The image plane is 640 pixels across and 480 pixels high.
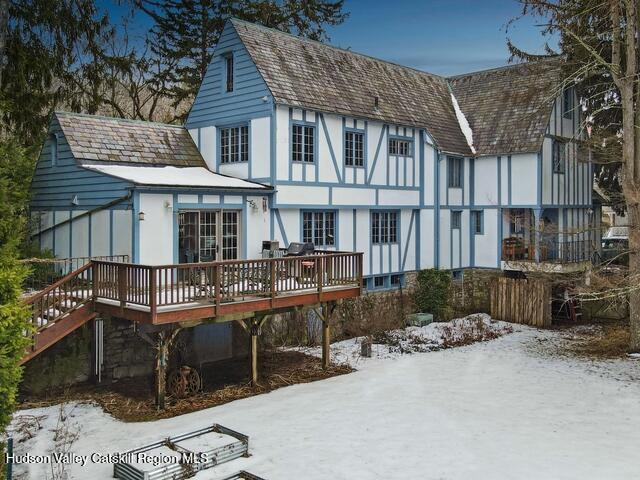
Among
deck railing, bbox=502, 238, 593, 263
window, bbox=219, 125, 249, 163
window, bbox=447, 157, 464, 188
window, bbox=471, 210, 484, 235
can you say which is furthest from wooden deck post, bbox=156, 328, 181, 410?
window, bbox=471, 210, 484, 235

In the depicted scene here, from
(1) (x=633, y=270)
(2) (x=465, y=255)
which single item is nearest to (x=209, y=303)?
(1) (x=633, y=270)

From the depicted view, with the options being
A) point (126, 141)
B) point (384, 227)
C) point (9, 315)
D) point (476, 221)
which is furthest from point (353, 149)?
point (9, 315)

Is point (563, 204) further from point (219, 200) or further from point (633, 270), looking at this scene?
point (219, 200)

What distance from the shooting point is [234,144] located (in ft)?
58.4

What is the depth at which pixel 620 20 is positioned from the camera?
17.0 meters

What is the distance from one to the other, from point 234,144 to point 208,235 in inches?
146

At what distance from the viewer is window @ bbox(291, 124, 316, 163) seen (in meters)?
17.2

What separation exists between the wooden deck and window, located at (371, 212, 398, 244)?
18.7 ft

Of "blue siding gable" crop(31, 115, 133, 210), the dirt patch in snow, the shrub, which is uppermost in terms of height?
"blue siding gable" crop(31, 115, 133, 210)

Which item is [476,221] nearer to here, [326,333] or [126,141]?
[326,333]

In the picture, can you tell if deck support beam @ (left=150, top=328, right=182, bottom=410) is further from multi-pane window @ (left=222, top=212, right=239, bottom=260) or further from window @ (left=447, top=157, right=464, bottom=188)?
window @ (left=447, top=157, right=464, bottom=188)

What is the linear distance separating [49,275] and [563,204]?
18105 mm

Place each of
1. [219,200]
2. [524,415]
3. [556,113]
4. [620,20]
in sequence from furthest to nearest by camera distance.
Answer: [556,113] → [620,20] → [219,200] → [524,415]

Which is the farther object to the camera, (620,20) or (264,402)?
(620,20)
